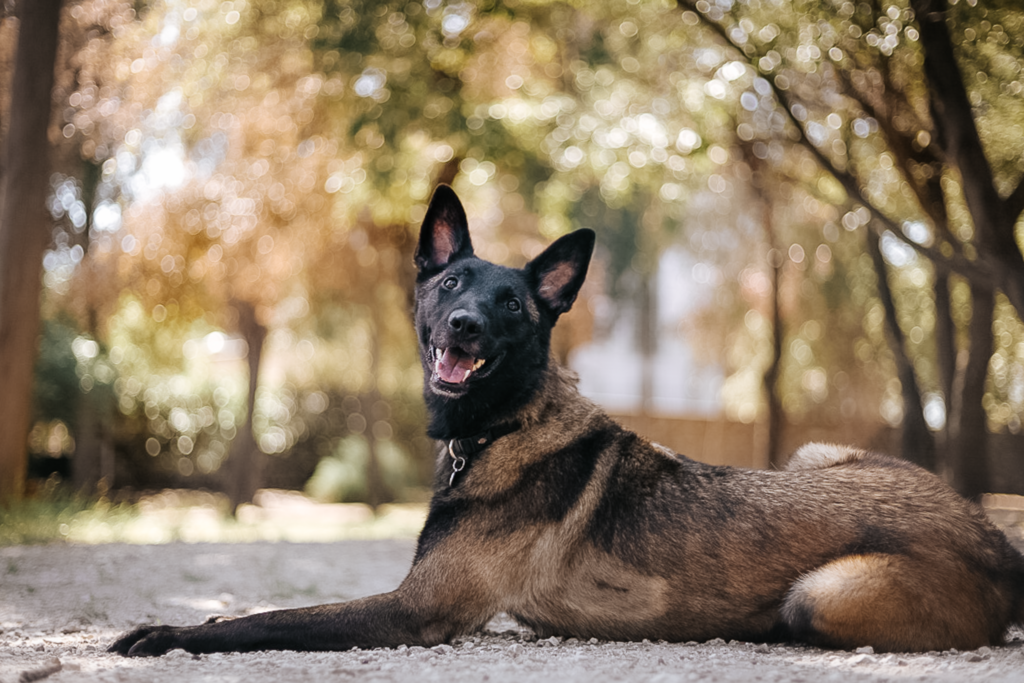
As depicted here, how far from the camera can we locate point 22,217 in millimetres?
7676

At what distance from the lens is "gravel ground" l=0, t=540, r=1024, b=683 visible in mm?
2748

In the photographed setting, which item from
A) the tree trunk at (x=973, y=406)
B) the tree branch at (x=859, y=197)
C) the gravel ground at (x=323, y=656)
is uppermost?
the tree branch at (x=859, y=197)

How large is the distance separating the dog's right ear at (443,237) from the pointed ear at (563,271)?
1.50ft

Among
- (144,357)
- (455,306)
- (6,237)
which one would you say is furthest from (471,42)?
(144,357)

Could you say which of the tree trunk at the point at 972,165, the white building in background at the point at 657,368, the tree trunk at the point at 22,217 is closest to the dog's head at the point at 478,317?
the tree trunk at the point at 972,165

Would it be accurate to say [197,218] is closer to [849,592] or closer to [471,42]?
[471,42]

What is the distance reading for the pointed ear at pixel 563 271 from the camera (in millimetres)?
4027

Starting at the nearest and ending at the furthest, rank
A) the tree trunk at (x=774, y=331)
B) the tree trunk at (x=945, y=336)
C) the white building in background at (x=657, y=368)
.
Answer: the tree trunk at (x=945, y=336) < the tree trunk at (x=774, y=331) < the white building in background at (x=657, y=368)

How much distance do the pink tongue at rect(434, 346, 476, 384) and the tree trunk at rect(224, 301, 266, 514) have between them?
9395 mm

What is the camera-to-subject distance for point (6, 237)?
25.0 ft

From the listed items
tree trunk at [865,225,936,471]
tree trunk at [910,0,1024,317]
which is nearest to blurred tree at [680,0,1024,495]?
tree trunk at [910,0,1024,317]

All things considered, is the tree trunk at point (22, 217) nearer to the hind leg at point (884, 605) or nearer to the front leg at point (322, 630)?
the front leg at point (322, 630)

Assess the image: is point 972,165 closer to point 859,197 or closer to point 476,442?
point 859,197

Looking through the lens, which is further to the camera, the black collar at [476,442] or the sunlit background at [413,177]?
the sunlit background at [413,177]
